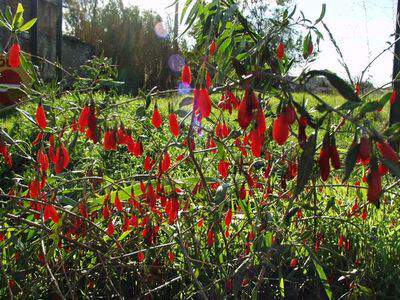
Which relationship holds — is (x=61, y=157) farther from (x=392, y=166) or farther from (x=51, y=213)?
(x=392, y=166)

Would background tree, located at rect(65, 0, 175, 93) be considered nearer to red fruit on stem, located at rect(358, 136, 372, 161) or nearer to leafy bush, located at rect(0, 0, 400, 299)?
leafy bush, located at rect(0, 0, 400, 299)

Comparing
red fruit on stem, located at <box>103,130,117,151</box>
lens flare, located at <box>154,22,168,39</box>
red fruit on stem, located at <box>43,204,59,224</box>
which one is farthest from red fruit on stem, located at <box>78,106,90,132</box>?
lens flare, located at <box>154,22,168,39</box>

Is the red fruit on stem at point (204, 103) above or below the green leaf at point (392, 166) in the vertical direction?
above

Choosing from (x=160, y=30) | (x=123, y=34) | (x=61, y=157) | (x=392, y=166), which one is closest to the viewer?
(x=392, y=166)

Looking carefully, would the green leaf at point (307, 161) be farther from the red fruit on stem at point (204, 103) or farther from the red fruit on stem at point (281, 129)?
the red fruit on stem at point (204, 103)

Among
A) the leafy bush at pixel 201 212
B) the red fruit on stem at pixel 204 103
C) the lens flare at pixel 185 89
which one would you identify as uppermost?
the lens flare at pixel 185 89

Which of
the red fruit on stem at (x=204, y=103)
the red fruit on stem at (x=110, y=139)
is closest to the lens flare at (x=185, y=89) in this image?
the red fruit on stem at (x=204, y=103)

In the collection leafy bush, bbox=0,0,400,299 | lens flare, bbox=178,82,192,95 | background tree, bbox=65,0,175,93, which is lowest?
leafy bush, bbox=0,0,400,299

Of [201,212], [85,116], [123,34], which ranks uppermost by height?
[123,34]

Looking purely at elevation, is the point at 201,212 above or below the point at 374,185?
below

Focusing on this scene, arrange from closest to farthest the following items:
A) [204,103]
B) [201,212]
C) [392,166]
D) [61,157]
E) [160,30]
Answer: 1. [392,166]
2. [204,103]
3. [61,157]
4. [201,212]
5. [160,30]

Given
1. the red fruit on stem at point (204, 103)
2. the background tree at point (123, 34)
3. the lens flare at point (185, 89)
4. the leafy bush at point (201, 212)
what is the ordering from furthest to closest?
the background tree at point (123, 34) < the leafy bush at point (201, 212) < the lens flare at point (185, 89) < the red fruit on stem at point (204, 103)

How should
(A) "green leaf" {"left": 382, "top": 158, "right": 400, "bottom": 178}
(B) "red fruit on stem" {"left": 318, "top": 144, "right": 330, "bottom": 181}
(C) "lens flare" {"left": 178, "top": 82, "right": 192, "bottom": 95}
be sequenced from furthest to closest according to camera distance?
(C) "lens flare" {"left": 178, "top": 82, "right": 192, "bottom": 95} → (B) "red fruit on stem" {"left": 318, "top": 144, "right": 330, "bottom": 181} → (A) "green leaf" {"left": 382, "top": 158, "right": 400, "bottom": 178}

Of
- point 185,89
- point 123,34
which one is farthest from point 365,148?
point 123,34
